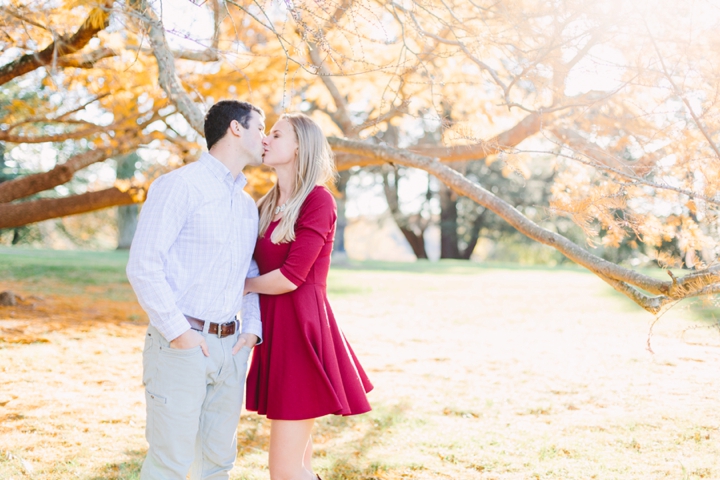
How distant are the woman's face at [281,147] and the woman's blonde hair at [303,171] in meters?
0.03

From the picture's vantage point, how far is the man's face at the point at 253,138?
2.70 m

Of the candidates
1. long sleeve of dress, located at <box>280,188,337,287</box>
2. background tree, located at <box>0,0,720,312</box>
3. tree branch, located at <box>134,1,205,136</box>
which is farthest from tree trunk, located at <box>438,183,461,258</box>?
long sleeve of dress, located at <box>280,188,337,287</box>

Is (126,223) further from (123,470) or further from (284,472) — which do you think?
(284,472)

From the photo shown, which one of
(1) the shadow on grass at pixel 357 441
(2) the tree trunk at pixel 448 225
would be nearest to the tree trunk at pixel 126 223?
(2) the tree trunk at pixel 448 225

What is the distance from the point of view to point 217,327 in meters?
2.48

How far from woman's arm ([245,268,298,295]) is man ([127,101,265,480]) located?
0.32 feet

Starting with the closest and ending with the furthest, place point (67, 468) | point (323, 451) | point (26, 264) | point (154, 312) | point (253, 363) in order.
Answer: point (154, 312), point (253, 363), point (67, 468), point (323, 451), point (26, 264)

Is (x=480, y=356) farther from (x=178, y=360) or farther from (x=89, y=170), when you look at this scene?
(x=89, y=170)

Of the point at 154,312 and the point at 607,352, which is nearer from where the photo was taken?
the point at 154,312

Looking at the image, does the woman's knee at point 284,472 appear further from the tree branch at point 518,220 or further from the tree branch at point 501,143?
the tree branch at point 501,143

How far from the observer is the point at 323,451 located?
4059 millimetres

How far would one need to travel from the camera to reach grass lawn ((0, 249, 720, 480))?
12.4 ft

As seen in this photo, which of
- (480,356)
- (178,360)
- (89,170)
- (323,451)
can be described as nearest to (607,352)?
(480,356)

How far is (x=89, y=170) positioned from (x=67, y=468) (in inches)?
851
